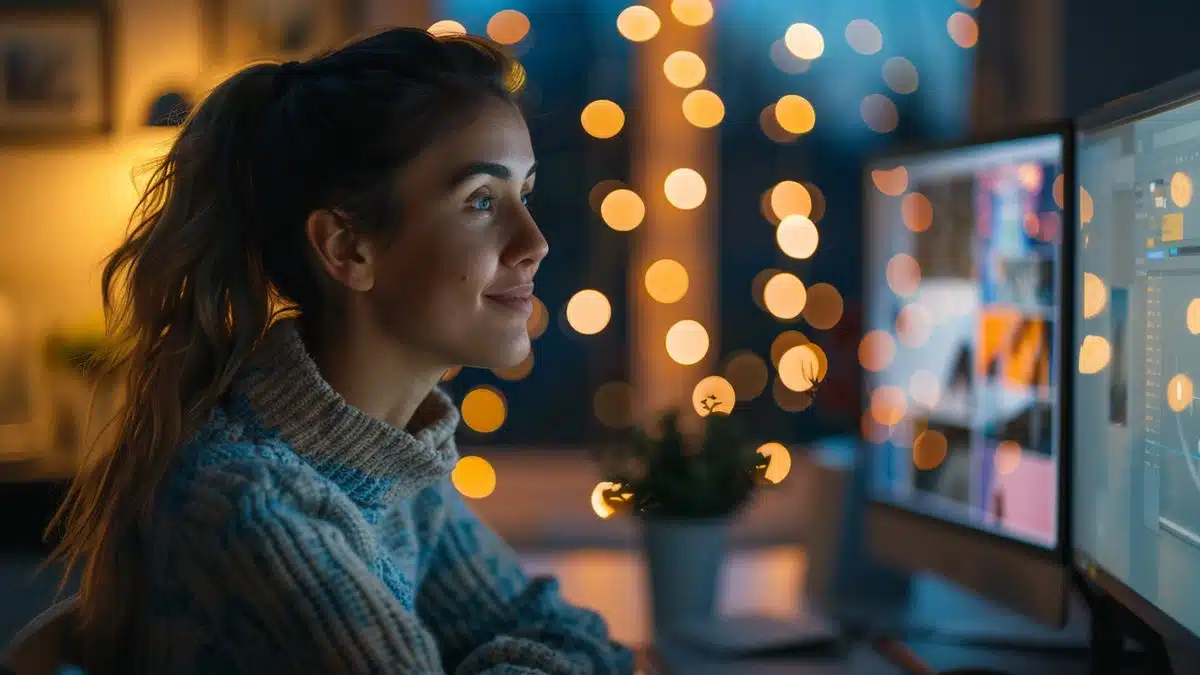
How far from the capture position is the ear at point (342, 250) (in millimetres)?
959

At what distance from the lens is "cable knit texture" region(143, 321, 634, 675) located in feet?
2.59

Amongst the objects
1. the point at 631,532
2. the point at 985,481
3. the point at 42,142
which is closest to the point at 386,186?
the point at 985,481

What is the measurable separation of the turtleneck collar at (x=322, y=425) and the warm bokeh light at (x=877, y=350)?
0.63 meters

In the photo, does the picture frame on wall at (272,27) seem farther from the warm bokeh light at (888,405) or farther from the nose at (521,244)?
the nose at (521,244)

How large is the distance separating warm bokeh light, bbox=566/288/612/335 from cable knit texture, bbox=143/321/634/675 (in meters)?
1.30

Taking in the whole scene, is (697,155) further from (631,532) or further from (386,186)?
(386,186)

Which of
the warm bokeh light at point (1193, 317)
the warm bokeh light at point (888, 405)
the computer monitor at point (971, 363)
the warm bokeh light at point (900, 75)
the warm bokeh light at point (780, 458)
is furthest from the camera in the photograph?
the warm bokeh light at point (900, 75)

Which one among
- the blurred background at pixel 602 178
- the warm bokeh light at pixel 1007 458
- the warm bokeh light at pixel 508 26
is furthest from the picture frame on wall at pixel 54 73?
the warm bokeh light at pixel 1007 458

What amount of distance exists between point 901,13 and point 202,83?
1455 millimetres

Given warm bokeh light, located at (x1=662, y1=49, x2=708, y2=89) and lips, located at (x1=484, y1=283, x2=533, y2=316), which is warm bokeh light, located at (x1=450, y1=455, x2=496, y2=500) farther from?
lips, located at (x1=484, y1=283, x2=533, y2=316)

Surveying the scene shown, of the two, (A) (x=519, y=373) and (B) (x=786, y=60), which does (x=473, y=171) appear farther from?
(B) (x=786, y=60)

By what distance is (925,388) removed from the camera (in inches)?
52.1

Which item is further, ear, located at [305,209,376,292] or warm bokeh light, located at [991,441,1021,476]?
warm bokeh light, located at [991,441,1021,476]

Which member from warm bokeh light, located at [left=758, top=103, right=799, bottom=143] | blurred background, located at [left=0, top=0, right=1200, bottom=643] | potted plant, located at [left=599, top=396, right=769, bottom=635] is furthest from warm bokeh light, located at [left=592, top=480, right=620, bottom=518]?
warm bokeh light, located at [left=758, top=103, right=799, bottom=143]
